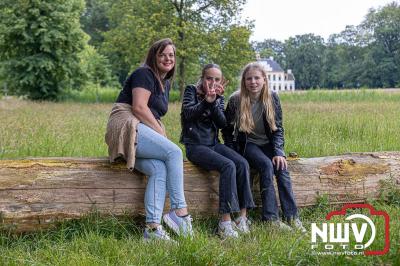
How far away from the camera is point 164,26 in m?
24.0

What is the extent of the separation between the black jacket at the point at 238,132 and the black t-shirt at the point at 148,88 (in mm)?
759

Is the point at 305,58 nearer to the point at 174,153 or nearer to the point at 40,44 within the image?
the point at 40,44

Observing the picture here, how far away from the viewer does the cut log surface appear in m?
4.11

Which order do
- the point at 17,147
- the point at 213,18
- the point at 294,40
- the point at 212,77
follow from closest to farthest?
the point at 212,77, the point at 17,147, the point at 213,18, the point at 294,40

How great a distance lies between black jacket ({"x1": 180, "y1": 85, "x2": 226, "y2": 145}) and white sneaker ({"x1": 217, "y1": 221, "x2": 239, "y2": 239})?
85 cm

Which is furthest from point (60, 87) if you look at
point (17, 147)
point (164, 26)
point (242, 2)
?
point (17, 147)

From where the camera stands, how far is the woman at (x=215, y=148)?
439 centimetres

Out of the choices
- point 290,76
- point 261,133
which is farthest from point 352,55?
point 261,133

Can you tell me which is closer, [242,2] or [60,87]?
[242,2]

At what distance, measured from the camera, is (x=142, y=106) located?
435 cm

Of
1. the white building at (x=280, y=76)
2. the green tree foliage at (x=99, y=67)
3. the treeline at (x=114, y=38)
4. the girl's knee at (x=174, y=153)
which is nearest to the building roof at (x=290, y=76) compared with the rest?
the white building at (x=280, y=76)

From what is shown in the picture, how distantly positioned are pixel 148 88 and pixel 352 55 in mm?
69094

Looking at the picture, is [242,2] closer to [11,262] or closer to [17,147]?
[17,147]

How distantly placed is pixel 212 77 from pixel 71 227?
1.90m
